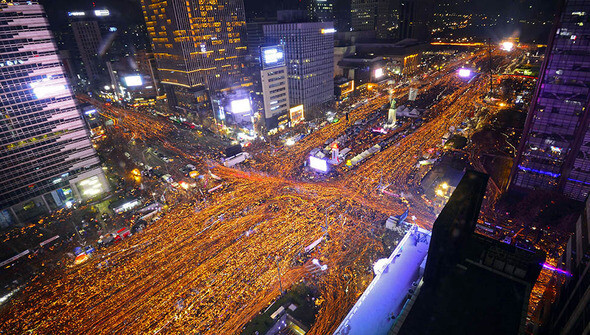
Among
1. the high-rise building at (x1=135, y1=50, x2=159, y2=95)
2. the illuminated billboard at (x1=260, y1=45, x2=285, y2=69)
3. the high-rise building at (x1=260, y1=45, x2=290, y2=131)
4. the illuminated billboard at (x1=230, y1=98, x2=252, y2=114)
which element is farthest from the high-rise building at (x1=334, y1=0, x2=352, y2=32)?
the illuminated billboard at (x1=230, y1=98, x2=252, y2=114)

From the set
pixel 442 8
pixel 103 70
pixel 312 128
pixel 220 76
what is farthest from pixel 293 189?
pixel 442 8

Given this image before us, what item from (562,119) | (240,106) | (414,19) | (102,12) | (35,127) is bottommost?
(240,106)

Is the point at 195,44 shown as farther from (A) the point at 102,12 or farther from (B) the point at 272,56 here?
Result: (A) the point at 102,12

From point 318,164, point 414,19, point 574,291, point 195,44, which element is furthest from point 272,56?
point 414,19

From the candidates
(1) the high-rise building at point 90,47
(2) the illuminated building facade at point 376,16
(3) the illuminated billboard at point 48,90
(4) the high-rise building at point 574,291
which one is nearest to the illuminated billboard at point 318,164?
(4) the high-rise building at point 574,291

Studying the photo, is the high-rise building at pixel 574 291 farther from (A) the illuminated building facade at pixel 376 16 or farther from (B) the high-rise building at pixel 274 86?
(A) the illuminated building facade at pixel 376 16

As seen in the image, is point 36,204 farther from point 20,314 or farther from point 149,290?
point 149,290

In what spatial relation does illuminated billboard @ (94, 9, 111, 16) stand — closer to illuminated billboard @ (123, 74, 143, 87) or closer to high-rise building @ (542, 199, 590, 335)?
illuminated billboard @ (123, 74, 143, 87)
